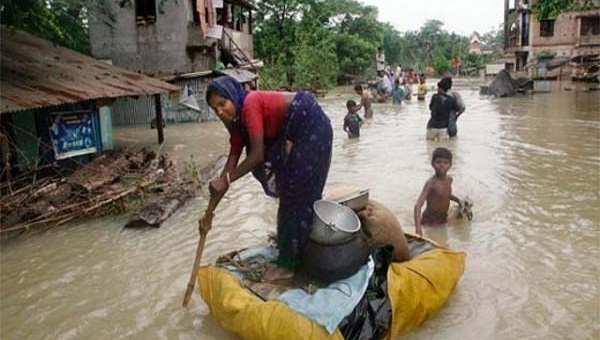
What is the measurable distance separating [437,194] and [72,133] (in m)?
6.82

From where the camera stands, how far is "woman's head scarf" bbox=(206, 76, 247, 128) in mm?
3688

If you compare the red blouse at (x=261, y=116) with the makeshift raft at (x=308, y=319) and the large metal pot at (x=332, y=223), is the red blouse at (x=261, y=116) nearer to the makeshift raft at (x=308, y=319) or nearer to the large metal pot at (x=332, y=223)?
the large metal pot at (x=332, y=223)

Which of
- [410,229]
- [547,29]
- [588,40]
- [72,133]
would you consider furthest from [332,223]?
[547,29]

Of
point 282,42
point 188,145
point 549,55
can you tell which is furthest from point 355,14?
point 188,145

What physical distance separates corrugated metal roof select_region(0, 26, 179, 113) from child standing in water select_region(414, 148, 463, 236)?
4982 millimetres

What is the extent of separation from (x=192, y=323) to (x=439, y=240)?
2.96 meters

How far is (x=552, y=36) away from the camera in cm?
3675

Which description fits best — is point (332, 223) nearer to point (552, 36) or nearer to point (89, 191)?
point (89, 191)

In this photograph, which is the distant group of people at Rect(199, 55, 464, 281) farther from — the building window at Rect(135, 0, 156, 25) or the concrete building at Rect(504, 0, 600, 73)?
the concrete building at Rect(504, 0, 600, 73)

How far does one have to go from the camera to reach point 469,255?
5.33 meters

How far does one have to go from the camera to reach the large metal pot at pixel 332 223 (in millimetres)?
3736

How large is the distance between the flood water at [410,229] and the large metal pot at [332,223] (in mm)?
854

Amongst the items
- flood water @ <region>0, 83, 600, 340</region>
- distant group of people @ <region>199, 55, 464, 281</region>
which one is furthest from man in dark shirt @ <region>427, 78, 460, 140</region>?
distant group of people @ <region>199, 55, 464, 281</region>

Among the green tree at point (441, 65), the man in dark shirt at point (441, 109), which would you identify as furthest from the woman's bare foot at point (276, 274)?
the green tree at point (441, 65)
